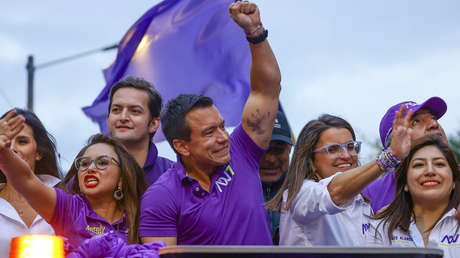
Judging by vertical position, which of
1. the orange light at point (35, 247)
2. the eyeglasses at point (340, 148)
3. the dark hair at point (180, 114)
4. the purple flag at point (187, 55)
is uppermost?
the purple flag at point (187, 55)

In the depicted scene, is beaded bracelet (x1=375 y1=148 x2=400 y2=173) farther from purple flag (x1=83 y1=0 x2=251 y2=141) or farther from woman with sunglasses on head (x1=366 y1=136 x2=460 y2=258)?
purple flag (x1=83 y1=0 x2=251 y2=141)

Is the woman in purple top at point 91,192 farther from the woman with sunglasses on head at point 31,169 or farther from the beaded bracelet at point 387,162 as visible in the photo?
the beaded bracelet at point 387,162

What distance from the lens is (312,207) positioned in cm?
372

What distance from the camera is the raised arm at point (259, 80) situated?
12.2 ft

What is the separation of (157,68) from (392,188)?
172 inches

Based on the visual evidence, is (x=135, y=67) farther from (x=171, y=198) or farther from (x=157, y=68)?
(x=171, y=198)

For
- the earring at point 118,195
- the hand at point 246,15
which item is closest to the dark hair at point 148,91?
the earring at point 118,195

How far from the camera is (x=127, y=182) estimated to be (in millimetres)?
4141

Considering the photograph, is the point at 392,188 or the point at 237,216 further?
the point at 392,188

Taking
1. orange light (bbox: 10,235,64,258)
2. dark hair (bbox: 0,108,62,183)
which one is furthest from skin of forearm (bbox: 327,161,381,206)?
dark hair (bbox: 0,108,62,183)

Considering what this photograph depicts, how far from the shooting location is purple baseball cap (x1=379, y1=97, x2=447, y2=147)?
452cm

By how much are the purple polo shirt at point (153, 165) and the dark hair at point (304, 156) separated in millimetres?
1158

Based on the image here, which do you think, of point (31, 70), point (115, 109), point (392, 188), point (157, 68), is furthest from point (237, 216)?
point (31, 70)

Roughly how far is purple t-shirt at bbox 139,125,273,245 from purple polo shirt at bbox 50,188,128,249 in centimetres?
26
